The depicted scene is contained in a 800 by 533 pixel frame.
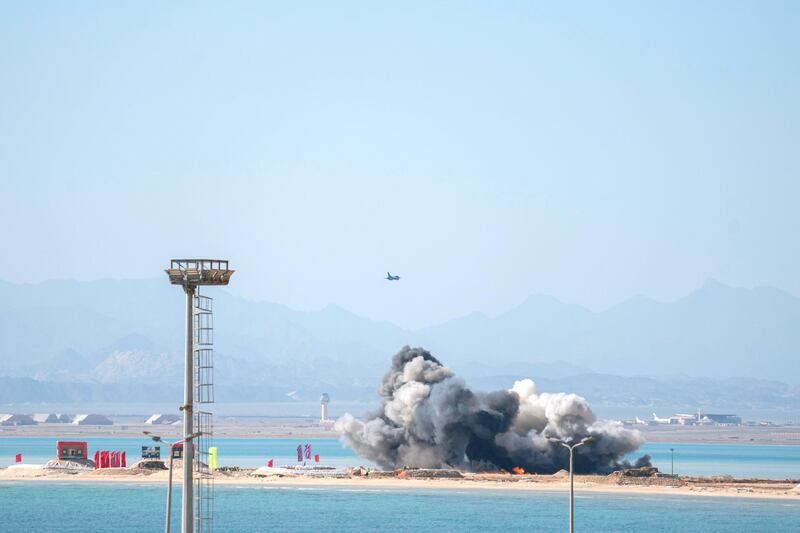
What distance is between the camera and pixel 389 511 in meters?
159

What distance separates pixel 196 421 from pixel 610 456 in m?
139

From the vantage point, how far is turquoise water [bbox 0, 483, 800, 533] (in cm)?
14325

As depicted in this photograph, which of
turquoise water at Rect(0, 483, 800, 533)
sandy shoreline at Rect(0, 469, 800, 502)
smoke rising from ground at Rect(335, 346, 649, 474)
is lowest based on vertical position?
turquoise water at Rect(0, 483, 800, 533)

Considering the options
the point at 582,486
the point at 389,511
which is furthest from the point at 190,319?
the point at 582,486

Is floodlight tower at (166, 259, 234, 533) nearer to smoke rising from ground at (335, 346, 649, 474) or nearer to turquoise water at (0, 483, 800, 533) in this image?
turquoise water at (0, 483, 800, 533)

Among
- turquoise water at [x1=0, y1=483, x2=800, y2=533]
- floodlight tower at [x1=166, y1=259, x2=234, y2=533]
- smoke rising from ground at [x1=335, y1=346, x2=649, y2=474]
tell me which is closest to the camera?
floodlight tower at [x1=166, y1=259, x2=234, y2=533]

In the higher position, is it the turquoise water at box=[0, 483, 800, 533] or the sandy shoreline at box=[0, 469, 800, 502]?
the sandy shoreline at box=[0, 469, 800, 502]

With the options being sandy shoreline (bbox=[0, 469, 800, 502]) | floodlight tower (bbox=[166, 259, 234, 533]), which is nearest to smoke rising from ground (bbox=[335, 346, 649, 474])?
sandy shoreline (bbox=[0, 469, 800, 502])

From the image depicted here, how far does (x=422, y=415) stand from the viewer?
191m

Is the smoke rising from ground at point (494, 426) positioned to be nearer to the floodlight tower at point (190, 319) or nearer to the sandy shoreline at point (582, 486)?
the sandy shoreline at point (582, 486)

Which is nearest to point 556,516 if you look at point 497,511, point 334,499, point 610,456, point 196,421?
point 497,511

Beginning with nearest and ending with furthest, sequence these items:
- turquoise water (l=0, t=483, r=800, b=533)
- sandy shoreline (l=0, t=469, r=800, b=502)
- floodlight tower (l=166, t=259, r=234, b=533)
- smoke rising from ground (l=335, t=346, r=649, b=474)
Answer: floodlight tower (l=166, t=259, r=234, b=533)
turquoise water (l=0, t=483, r=800, b=533)
sandy shoreline (l=0, t=469, r=800, b=502)
smoke rising from ground (l=335, t=346, r=649, b=474)

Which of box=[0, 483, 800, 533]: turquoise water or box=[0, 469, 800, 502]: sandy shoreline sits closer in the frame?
box=[0, 483, 800, 533]: turquoise water

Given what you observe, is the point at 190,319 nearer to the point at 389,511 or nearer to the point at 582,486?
the point at 389,511
